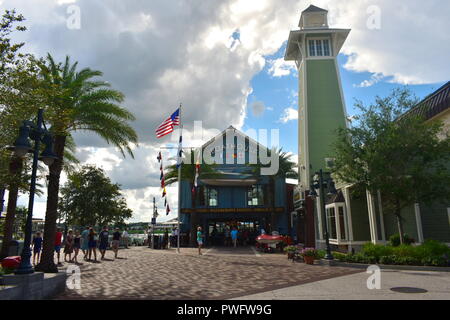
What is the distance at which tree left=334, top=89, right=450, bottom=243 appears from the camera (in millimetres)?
12402

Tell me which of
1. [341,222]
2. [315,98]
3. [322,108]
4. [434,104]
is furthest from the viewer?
[315,98]

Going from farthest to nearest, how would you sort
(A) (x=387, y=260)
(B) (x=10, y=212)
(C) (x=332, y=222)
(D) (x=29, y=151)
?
(C) (x=332, y=222) → (B) (x=10, y=212) → (A) (x=387, y=260) → (D) (x=29, y=151)

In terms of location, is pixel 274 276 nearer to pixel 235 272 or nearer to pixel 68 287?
pixel 235 272

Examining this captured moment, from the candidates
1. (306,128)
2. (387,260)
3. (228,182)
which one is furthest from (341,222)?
(228,182)

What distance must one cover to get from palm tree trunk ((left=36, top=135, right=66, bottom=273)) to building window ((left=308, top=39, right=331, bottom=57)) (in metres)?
21.6

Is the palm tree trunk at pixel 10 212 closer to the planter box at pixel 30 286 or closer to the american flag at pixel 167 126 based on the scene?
the planter box at pixel 30 286

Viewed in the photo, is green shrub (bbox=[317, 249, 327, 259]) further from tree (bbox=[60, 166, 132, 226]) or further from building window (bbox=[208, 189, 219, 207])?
tree (bbox=[60, 166, 132, 226])

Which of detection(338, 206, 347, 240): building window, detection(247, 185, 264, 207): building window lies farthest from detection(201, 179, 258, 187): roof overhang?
detection(338, 206, 347, 240): building window

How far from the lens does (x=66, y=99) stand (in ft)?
37.5

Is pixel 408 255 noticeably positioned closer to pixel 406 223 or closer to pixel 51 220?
pixel 406 223

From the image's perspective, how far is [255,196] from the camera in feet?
104

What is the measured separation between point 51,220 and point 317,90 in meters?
21.2

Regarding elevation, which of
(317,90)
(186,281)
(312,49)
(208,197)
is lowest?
(186,281)
